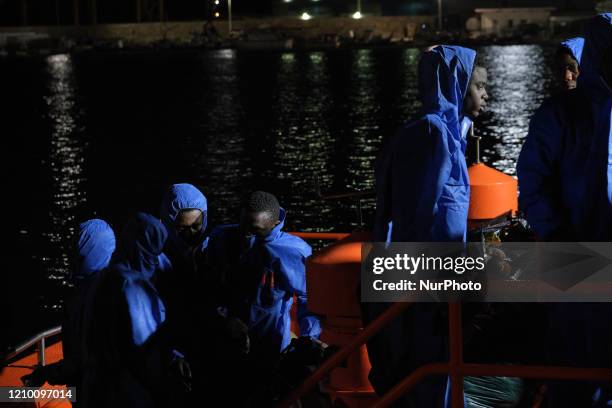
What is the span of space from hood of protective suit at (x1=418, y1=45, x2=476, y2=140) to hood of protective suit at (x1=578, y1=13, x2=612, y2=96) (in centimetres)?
60

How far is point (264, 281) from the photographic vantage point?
16.5 feet

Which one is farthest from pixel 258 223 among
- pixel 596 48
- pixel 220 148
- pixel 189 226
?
pixel 220 148

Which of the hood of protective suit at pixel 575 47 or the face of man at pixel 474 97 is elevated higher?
the hood of protective suit at pixel 575 47

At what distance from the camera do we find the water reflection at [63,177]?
25875mm

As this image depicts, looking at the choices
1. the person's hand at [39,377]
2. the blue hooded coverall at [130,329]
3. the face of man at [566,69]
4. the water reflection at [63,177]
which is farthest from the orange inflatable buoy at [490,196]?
the water reflection at [63,177]

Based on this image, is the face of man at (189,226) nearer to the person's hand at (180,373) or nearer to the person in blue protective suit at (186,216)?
the person in blue protective suit at (186,216)

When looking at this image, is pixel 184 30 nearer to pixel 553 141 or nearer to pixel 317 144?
pixel 317 144

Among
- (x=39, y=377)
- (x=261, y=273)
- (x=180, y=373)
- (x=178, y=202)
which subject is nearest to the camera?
(x=180, y=373)

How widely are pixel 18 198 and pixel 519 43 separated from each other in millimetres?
121700

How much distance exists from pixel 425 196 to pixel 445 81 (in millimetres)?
556

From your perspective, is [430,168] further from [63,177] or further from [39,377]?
[63,177]

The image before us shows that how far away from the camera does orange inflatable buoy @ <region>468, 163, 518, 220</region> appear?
19.8 ft

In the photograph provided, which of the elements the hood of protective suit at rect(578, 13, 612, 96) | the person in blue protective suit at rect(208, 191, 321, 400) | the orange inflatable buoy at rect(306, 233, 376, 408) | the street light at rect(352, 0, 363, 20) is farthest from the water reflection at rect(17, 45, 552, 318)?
the street light at rect(352, 0, 363, 20)

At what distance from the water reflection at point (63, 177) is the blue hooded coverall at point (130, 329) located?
5.29m
